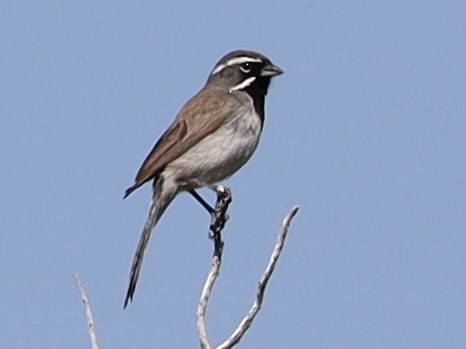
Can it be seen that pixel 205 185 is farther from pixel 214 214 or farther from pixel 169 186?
pixel 214 214

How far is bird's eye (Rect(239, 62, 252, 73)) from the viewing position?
39.7 ft

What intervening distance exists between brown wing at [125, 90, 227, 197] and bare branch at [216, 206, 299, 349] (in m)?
3.25

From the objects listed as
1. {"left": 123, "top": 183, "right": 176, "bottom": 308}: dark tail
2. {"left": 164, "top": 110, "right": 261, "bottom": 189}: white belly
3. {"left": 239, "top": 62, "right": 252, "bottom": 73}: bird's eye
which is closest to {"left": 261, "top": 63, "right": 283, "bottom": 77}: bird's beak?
{"left": 239, "top": 62, "right": 252, "bottom": 73}: bird's eye

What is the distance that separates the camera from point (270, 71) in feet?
39.5

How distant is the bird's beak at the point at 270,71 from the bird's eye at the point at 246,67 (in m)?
0.14

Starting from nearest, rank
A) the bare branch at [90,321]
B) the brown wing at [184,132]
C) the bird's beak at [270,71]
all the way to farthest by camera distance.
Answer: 1. the bare branch at [90,321]
2. the brown wing at [184,132]
3. the bird's beak at [270,71]

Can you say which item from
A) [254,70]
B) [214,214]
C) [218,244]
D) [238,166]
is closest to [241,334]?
[218,244]

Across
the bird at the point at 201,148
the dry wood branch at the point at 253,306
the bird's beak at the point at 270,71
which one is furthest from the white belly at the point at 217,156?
the dry wood branch at the point at 253,306

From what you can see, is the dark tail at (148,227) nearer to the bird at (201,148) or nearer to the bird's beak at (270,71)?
the bird at (201,148)

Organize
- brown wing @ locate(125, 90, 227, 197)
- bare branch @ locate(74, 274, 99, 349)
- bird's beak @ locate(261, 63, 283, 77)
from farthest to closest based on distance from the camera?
bird's beak @ locate(261, 63, 283, 77) < brown wing @ locate(125, 90, 227, 197) < bare branch @ locate(74, 274, 99, 349)

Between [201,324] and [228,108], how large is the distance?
404 centimetres

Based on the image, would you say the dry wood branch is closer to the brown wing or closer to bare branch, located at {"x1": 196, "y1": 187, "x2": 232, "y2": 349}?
bare branch, located at {"x1": 196, "y1": 187, "x2": 232, "y2": 349}

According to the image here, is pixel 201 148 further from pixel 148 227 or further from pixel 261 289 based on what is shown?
pixel 261 289

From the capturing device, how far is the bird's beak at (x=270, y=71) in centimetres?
1199
